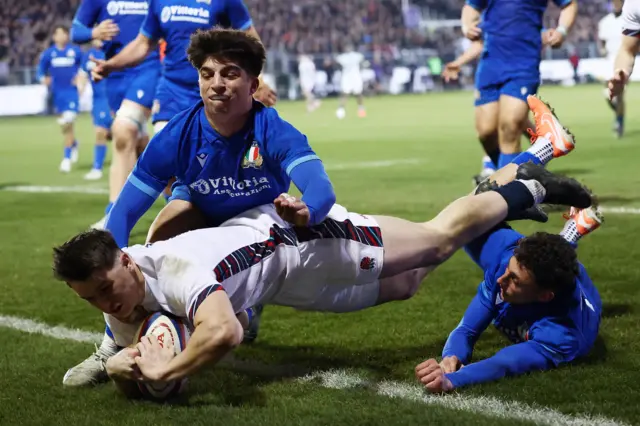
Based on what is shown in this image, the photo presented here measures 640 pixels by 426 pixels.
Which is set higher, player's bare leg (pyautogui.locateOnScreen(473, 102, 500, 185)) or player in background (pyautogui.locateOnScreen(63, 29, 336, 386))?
player in background (pyautogui.locateOnScreen(63, 29, 336, 386))

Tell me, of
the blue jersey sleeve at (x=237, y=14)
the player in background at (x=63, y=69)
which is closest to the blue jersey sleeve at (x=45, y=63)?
the player in background at (x=63, y=69)

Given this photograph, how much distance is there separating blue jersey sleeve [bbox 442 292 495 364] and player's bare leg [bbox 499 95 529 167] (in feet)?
14.7

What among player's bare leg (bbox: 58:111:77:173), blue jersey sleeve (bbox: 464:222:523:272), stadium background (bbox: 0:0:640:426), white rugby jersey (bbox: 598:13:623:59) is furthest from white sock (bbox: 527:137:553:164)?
white rugby jersey (bbox: 598:13:623:59)

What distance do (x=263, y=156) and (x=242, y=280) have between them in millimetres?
622

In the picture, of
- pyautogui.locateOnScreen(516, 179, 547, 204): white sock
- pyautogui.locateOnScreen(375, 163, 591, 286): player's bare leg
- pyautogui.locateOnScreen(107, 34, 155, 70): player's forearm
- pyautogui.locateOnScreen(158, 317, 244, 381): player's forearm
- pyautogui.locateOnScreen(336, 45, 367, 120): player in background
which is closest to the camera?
pyautogui.locateOnScreen(158, 317, 244, 381): player's forearm

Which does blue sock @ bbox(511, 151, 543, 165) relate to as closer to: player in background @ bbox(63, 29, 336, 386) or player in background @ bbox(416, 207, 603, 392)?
player in background @ bbox(416, 207, 603, 392)

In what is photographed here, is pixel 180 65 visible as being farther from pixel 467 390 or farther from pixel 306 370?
pixel 467 390

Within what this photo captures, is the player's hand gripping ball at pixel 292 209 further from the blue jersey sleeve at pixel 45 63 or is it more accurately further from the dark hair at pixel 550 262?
the blue jersey sleeve at pixel 45 63

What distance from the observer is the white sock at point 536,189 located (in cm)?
514

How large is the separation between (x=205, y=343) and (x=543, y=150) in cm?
278

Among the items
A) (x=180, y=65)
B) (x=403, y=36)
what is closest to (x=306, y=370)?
(x=180, y=65)

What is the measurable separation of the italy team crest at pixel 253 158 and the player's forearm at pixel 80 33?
5350mm

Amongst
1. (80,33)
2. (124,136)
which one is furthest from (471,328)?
(80,33)

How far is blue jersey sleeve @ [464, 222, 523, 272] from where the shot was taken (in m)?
4.88
